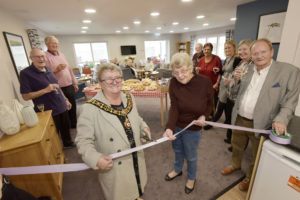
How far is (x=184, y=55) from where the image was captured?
1.28 metres

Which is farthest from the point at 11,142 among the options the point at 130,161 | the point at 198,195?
the point at 198,195

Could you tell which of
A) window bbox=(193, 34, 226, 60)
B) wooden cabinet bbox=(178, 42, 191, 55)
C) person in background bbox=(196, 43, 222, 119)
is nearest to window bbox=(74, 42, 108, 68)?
wooden cabinet bbox=(178, 42, 191, 55)

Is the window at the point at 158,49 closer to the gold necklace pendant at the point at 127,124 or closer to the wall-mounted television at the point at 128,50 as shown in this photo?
the wall-mounted television at the point at 128,50

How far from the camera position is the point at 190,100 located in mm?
1379

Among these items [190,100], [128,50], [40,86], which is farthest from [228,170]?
[128,50]

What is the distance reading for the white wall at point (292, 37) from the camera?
1.41m

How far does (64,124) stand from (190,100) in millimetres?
2209

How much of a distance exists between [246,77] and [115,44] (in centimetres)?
1089

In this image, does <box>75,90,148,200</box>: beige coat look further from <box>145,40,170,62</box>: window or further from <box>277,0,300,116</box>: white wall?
<box>145,40,170,62</box>: window

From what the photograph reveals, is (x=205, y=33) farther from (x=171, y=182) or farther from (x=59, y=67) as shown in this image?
(x=171, y=182)

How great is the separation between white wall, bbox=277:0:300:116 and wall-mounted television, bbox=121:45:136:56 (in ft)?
35.3

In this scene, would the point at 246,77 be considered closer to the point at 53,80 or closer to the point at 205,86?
the point at 205,86

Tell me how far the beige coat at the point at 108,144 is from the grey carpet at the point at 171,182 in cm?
71

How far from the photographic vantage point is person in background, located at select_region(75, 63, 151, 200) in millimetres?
982
